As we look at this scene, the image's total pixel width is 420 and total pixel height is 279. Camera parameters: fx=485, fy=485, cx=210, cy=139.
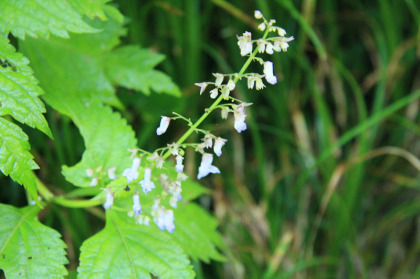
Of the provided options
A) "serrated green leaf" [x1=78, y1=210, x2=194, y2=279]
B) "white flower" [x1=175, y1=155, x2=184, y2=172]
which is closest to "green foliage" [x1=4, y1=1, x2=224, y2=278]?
"serrated green leaf" [x1=78, y1=210, x2=194, y2=279]

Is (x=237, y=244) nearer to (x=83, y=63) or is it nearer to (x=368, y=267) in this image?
(x=368, y=267)

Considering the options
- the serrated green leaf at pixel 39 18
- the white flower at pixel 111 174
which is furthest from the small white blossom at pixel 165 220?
the serrated green leaf at pixel 39 18

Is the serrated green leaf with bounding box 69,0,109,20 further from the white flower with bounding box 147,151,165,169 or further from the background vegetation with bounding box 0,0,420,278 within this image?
the background vegetation with bounding box 0,0,420,278

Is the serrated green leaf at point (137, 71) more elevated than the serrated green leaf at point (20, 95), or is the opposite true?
the serrated green leaf at point (137, 71)

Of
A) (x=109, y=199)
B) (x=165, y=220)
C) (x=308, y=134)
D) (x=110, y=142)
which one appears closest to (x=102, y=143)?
(x=110, y=142)

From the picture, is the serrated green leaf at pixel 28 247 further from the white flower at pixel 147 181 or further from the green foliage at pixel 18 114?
the white flower at pixel 147 181
